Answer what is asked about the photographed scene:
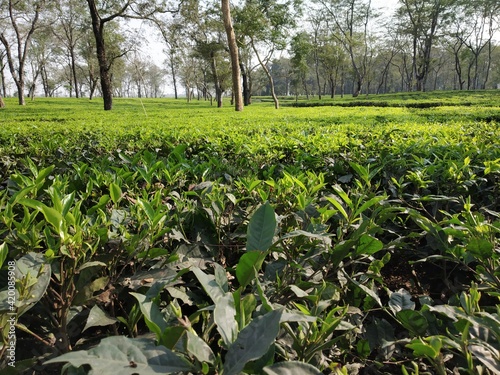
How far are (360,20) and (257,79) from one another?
102 feet

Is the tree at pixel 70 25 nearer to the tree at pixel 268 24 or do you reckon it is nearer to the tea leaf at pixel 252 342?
the tree at pixel 268 24

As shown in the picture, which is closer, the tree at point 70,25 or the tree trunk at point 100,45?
the tree trunk at point 100,45

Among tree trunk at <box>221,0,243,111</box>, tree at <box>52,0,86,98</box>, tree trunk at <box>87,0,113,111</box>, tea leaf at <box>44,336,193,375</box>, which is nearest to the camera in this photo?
tea leaf at <box>44,336,193,375</box>

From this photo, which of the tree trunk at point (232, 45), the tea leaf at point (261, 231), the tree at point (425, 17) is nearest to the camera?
the tea leaf at point (261, 231)

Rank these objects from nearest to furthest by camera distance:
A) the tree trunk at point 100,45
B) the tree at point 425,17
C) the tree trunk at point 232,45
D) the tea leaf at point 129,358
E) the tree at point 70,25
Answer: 1. the tea leaf at point 129,358
2. the tree trunk at point 232,45
3. the tree trunk at point 100,45
4. the tree at point 70,25
5. the tree at point 425,17

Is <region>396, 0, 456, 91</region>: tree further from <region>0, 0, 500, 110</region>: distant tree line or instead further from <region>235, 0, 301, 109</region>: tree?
<region>235, 0, 301, 109</region>: tree

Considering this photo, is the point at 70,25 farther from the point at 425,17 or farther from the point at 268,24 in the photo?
the point at 425,17

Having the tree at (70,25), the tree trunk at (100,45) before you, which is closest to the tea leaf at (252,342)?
the tree trunk at (100,45)

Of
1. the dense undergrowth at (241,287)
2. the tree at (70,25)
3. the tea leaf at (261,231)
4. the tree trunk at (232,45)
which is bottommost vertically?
the dense undergrowth at (241,287)

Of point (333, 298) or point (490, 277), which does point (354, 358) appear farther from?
point (490, 277)

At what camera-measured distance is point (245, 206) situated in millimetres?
1631

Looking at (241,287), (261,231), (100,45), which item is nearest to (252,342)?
(241,287)

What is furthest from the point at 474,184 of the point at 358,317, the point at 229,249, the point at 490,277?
the point at 229,249

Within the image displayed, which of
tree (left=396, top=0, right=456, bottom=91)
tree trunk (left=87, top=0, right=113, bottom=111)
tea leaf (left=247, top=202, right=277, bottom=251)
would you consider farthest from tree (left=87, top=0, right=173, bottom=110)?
tree (left=396, top=0, right=456, bottom=91)
